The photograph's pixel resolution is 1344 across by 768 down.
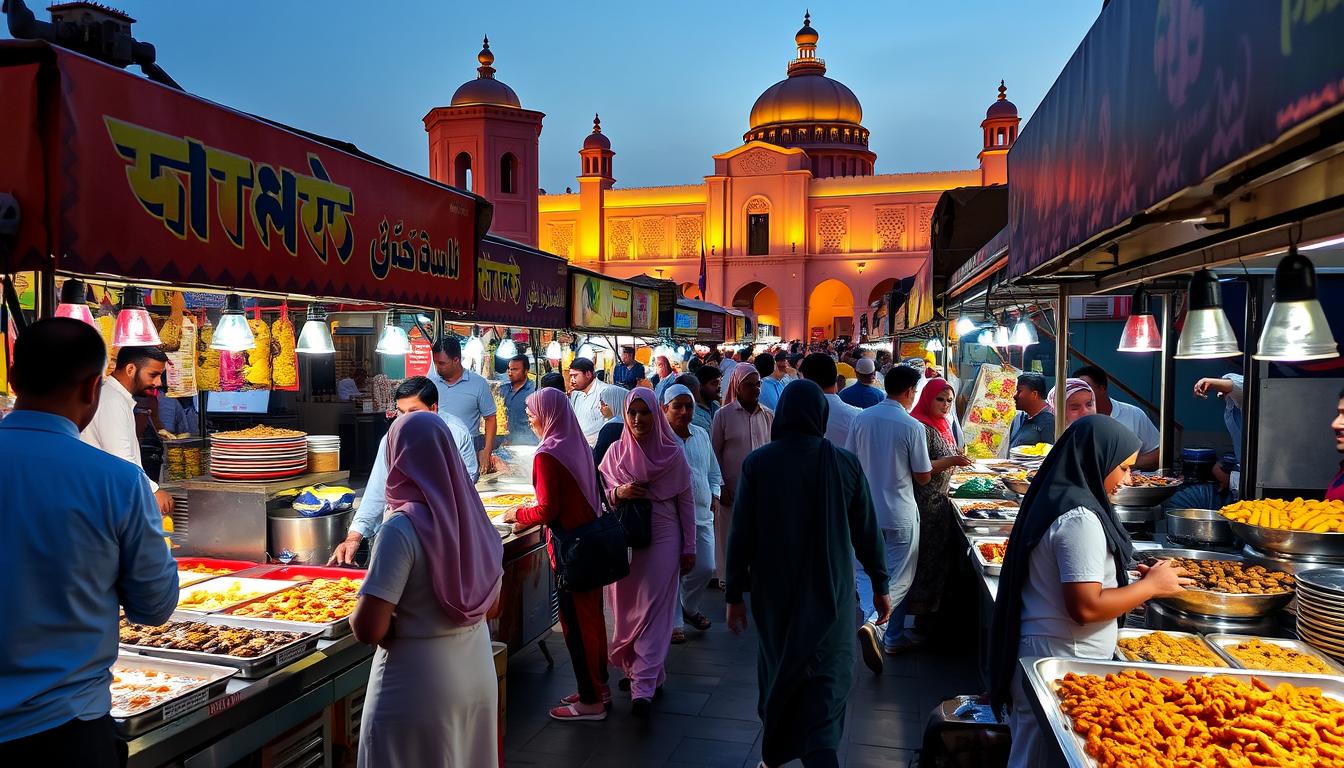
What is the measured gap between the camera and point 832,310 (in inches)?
1849

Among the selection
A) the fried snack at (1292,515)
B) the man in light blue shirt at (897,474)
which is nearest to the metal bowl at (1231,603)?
the fried snack at (1292,515)

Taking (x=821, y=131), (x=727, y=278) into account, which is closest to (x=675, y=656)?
(x=727, y=278)

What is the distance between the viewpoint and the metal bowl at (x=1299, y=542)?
3465 millimetres

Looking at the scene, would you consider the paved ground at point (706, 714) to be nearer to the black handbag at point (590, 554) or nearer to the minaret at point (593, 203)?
the black handbag at point (590, 554)

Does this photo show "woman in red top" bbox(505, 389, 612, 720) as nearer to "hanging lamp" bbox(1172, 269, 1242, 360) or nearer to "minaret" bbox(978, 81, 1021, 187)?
"hanging lamp" bbox(1172, 269, 1242, 360)

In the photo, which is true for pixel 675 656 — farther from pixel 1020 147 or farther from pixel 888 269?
pixel 888 269

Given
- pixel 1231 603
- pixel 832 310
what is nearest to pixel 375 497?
pixel 1231 603

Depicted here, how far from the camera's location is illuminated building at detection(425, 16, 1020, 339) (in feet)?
130

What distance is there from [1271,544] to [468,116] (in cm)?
2915

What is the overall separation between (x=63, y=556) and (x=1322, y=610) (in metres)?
3.72

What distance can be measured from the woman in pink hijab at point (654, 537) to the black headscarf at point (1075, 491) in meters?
2.30

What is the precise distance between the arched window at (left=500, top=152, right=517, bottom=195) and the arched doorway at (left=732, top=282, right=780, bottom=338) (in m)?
13.5

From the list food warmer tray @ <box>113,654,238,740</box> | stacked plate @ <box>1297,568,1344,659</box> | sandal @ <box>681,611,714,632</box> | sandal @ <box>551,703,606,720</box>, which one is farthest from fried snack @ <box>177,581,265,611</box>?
stacked plate @ <box>1297,568,1344,659</box>

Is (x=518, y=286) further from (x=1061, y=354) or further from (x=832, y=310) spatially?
(x=832, y=310)
